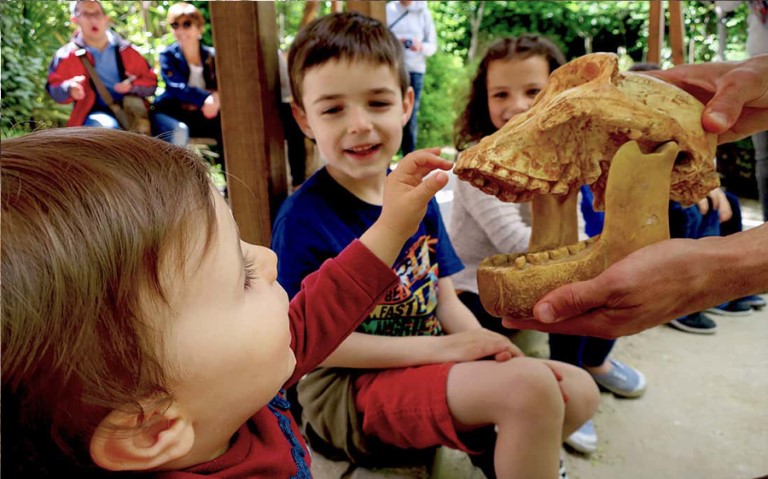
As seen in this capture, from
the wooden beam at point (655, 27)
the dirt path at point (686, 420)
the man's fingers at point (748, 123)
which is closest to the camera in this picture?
the man's fingers at point (748, 123)

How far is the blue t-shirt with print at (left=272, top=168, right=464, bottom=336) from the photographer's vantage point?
1.24 m

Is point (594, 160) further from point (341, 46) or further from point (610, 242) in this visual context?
point (341, 46)

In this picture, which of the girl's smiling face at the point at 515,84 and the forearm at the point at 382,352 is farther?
the girl's smiling face at the point at 515,84

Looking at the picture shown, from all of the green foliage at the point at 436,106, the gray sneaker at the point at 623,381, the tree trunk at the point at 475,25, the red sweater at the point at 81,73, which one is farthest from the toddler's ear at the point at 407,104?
the tree trunk at the point at 475,25

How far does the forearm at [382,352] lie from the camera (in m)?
1.24

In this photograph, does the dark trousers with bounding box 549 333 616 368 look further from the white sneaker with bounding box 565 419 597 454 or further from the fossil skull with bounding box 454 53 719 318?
the fossil skull with bounding box 454 53 719 318

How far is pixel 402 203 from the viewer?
3.09ft

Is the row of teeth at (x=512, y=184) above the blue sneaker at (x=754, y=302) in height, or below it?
above

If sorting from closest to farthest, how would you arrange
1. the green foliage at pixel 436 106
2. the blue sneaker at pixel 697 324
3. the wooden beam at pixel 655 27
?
1. the blue sneaker at pixel 697 324
2. the wooden beam at pixel 655 27
3. the green foliage at pixel 436 106

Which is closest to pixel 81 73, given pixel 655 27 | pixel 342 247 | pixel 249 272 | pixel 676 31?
pixel 342 247

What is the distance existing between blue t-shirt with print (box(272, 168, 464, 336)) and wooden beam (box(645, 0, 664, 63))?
2637mm

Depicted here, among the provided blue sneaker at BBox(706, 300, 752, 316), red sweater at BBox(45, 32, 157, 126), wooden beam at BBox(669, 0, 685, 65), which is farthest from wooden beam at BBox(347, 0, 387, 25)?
wooden beam at BBox(669, 0, 685, 65)

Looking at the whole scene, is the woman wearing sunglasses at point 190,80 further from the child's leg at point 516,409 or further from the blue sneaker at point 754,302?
the blue sneaker at point 754,302

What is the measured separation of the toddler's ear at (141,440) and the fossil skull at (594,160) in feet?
1.78
